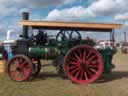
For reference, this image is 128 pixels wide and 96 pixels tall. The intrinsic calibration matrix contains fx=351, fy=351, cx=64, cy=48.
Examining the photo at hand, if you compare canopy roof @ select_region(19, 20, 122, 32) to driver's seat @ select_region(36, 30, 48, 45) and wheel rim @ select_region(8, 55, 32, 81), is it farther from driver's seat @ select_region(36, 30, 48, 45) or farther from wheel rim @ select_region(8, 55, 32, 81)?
wheel rim @ select_region(8, 55, 32, 81)

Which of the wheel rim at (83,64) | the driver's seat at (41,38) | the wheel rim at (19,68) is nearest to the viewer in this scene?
the wheel rim at (83,64)

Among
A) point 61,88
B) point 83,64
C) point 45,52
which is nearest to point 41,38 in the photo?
point 45,52

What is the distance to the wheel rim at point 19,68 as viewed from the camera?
1233cm

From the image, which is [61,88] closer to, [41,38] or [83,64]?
[83,64]

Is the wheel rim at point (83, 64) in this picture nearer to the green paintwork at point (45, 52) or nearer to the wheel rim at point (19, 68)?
the green paintwork at point (45, 52)

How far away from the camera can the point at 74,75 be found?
39.1 ft

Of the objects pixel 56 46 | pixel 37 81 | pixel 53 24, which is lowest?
pixel 37 81

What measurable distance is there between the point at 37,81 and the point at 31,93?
2463mm

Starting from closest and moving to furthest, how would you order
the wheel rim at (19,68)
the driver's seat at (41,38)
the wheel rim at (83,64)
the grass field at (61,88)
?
the grass field at (61,88), the wheel rim at (83,64), the wheel rim at (19,68), the driver's seat at (41,38)

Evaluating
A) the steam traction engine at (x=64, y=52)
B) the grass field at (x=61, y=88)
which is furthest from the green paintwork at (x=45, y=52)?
the grass field at (x=61, y=88)

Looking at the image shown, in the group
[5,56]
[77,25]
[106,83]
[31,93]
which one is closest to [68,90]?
[31,93]

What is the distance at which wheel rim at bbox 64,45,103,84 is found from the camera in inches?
464

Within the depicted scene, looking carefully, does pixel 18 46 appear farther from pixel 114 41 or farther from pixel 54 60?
pixel 114 41

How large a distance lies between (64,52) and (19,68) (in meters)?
1.70
